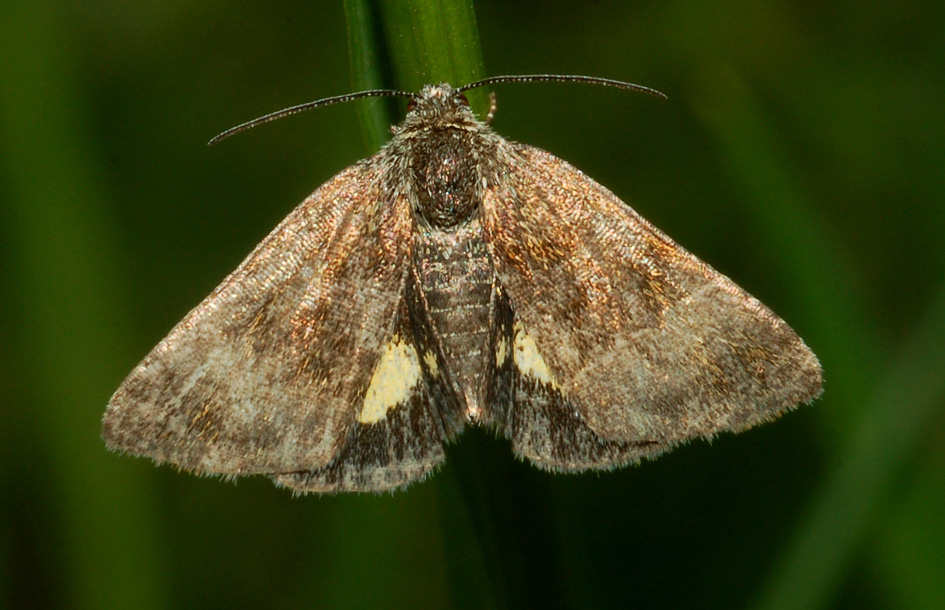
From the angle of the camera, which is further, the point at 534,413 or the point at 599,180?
the point at 599,180

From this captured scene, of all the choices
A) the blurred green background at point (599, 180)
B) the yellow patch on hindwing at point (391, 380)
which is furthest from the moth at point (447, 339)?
the blurred green background at point (599, 180)

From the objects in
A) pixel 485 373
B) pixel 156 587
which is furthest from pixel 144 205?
pixel 485 373

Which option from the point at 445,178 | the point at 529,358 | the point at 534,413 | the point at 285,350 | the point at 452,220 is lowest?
the point at 534,413

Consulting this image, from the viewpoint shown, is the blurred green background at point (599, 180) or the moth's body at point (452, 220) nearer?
the moth's body at point (452, 220)

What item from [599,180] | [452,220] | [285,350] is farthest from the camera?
[599,180]

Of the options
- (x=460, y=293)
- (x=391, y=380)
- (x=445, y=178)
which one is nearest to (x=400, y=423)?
(x=391, y=380)

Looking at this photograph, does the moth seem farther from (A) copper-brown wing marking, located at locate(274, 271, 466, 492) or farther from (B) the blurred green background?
(B) the blurred green background

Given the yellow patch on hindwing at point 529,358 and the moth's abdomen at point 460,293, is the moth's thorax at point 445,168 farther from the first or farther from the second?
the yellow patch on hindwing at point 529,358

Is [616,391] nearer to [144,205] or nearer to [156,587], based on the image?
[156,587]

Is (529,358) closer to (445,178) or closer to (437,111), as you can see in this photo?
(445,178)
